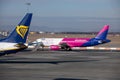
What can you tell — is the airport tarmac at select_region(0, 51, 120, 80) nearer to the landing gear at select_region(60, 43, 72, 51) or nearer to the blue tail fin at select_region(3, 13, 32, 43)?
the blue tail fin at select_region(3, 13, 32, 43)

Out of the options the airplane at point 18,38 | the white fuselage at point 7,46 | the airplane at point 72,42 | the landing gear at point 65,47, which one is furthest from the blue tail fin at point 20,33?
the landing gear at point 65,47

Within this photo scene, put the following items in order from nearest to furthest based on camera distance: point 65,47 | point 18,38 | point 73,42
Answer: point 18,38, point 65,47, point 73,42

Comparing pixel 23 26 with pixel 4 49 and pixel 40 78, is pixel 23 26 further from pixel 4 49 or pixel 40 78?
pixel 40 78

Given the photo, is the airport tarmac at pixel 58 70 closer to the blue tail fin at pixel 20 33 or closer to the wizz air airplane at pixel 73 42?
the blue tail fin at pixel 20 33

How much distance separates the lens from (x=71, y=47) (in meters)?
77.5

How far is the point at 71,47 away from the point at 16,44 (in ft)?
141

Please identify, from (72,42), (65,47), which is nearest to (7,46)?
(65,47)

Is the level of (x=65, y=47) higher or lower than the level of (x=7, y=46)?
lower

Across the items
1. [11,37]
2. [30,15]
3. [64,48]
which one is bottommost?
[64,48]

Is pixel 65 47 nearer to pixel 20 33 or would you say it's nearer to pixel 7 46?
pixel 20 33

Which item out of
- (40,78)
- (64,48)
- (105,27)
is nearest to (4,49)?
(40,78)

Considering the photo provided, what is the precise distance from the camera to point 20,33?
3628 centimetres

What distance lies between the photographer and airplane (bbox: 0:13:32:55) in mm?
35156

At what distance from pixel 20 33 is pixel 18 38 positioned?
1.98ft
